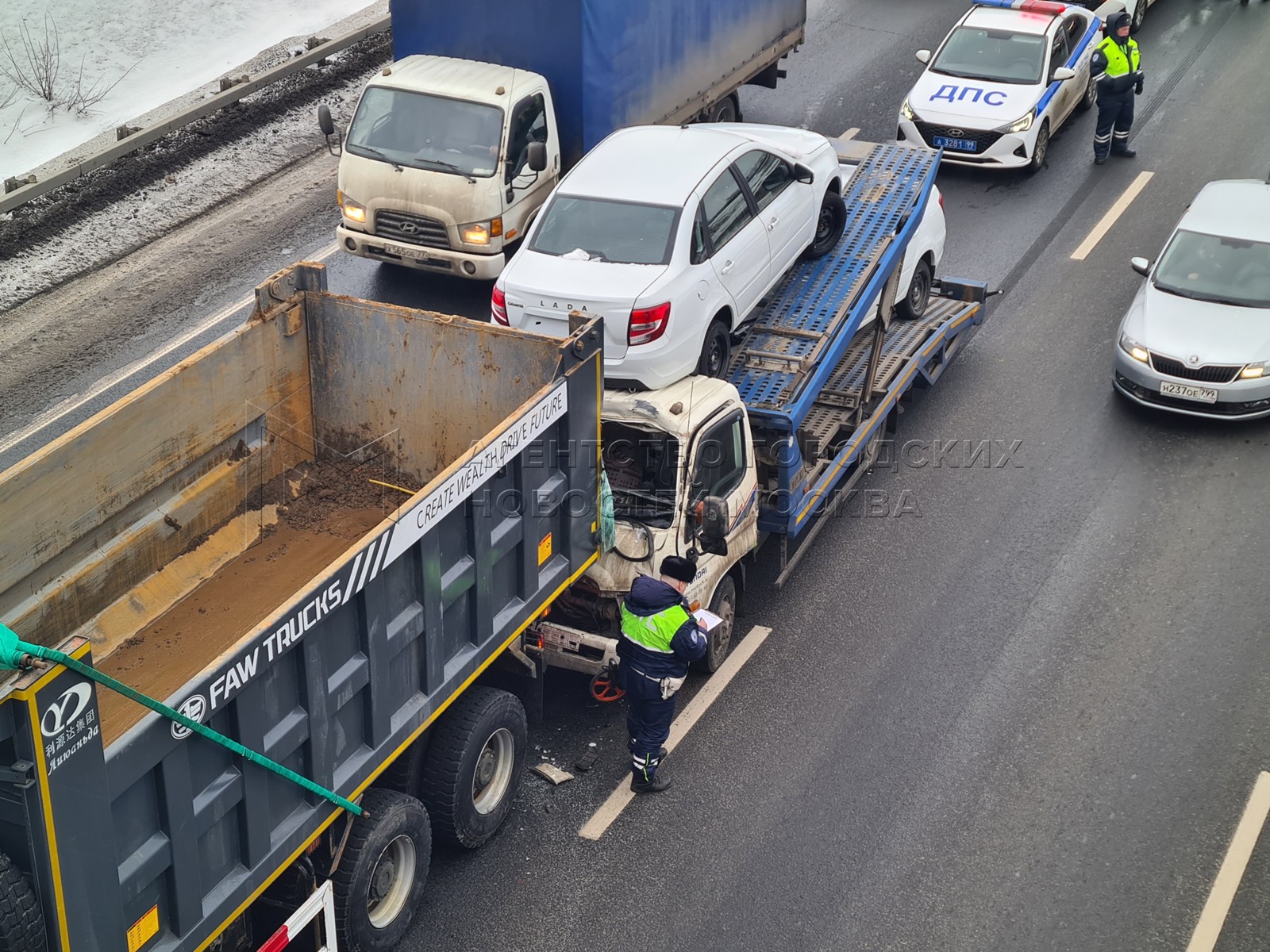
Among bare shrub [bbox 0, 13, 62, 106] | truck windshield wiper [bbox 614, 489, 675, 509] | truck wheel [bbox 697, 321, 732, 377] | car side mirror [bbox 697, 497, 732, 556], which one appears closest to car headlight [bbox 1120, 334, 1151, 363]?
truck wheel [bbox 697, 321, 732, 377]

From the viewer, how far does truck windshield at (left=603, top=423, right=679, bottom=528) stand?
842cm

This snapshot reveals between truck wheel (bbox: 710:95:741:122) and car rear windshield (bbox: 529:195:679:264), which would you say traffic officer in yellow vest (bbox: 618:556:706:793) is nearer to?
Answer: car rear windshield (bbox: 529:195:679:264)

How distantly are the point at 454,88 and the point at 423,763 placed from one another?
759 centimetres

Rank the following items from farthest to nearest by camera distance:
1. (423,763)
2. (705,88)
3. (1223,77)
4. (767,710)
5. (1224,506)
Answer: (1223,77), (705,88), (1224,506), (767,710), (423,763)

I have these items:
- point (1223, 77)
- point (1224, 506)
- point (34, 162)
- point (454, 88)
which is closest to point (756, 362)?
point (1224, 506)

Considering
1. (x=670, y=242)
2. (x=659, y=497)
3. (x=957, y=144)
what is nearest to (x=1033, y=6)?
(x=957, y=144)

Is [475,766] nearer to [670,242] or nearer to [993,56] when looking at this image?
[670,242]

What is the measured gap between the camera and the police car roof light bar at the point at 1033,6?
17.0 meters

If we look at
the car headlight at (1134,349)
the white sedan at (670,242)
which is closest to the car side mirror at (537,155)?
the white sedan at (670,242)

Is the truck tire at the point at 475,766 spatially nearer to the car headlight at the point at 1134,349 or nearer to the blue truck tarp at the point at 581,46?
the car headlight at the point at 1134,349

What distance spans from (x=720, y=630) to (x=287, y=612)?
3.95 m

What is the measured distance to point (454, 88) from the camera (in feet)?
42.3

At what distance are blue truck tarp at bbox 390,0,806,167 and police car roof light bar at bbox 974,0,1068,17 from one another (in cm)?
482

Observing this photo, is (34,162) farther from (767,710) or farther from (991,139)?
(767,710)
